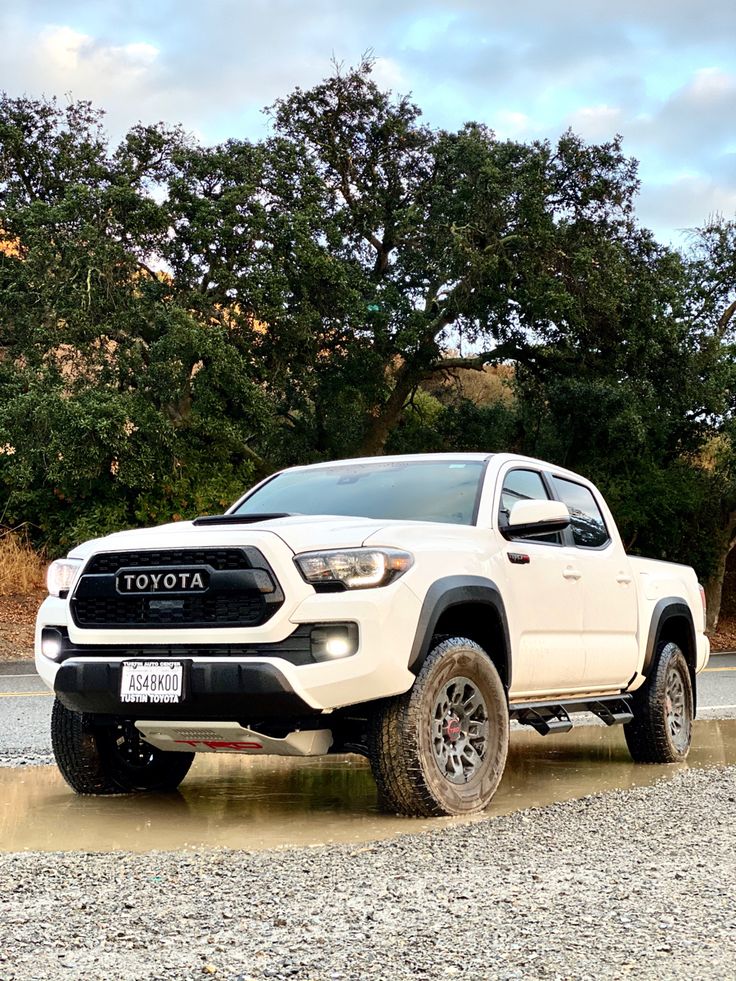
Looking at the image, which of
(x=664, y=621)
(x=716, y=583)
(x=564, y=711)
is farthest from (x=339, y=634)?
(x=716, y=583)

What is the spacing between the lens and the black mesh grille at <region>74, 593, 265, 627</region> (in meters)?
6.48

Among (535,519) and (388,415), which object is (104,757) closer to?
(535,519)

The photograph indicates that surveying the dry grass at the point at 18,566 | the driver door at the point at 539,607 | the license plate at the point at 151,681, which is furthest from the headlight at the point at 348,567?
the dry grass at the point at 18,566

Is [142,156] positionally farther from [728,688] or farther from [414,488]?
[414,488]

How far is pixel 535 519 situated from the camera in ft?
24.5

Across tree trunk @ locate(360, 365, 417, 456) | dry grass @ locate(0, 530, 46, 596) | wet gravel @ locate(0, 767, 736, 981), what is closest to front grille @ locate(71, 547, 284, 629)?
wet gravel @ locate(0, 767, 736, 981)

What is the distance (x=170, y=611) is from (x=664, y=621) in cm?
433

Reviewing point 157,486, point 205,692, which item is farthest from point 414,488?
point 157,486

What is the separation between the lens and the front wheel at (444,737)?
21.5 ft

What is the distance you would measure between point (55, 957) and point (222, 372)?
19.2 meters

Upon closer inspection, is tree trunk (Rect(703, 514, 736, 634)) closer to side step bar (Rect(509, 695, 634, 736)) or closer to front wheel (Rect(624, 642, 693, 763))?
front wheel (Rect(624, 642, 693, 763))

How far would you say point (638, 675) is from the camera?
29.9 feet

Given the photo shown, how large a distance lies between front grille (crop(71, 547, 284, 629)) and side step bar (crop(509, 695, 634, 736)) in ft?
6.48

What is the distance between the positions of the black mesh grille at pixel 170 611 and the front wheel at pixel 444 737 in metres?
0.86
